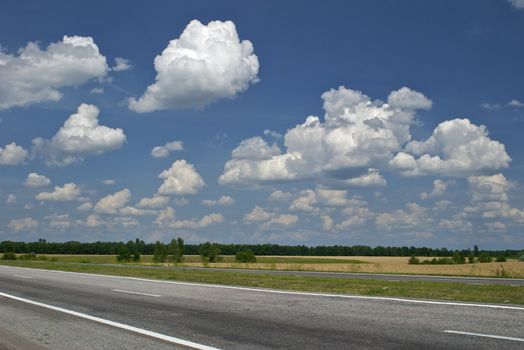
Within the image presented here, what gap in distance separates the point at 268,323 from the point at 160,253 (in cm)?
7128

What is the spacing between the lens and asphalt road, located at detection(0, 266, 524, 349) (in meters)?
8.69

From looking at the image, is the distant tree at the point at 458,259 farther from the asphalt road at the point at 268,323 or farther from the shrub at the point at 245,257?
the asphalt road at the point at 268,323

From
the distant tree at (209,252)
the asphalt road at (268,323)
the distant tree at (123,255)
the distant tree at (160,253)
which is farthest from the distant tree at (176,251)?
the asphalt road at (268,323)

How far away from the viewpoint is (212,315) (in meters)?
12.1

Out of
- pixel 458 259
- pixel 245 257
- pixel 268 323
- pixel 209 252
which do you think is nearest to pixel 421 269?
pixel 458 259

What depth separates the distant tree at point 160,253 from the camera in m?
78.4

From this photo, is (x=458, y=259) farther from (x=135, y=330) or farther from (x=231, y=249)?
(x=231, y=249)

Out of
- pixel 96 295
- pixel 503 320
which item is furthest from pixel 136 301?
pixel 503 320

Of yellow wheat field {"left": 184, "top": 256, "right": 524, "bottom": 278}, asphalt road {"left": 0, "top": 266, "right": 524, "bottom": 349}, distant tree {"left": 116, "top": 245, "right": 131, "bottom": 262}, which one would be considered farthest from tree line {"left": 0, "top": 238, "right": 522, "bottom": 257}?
asphalt road {"left": 0, "top": 266, "right": 524, "bottom": 349}

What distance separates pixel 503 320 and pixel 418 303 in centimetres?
299

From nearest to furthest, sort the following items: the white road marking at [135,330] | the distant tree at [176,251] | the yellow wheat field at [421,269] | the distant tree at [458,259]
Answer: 1. the white road marking at [135,330]
2. the yellow wheat field at [421,269]
3. the distant tree at [176,251]
4. the distant tree at [458,259]

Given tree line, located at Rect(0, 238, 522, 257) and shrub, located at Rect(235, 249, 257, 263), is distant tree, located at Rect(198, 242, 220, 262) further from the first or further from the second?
tree line, located at Rect(0, 238, 522, 257)

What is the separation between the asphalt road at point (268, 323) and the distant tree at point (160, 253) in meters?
62.8

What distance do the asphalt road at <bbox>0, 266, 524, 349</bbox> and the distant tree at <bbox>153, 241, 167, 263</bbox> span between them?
6278 centimetres
